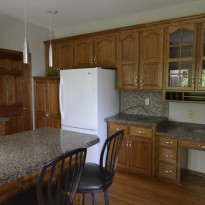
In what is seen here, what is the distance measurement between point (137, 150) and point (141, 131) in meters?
0.31

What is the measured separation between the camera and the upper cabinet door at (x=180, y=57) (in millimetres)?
2709

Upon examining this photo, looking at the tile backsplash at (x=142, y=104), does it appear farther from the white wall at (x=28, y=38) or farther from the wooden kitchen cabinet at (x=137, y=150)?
the white wall at (x=28, y=38)

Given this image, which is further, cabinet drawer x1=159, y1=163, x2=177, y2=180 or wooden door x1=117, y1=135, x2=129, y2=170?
wooden door x1=117, y1=135, x2=129, y2=170

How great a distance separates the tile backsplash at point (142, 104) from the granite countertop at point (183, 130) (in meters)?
0.25

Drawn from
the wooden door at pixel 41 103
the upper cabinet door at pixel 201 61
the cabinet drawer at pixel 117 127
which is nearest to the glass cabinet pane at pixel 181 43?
the upper cabinet door at pixel 201 61

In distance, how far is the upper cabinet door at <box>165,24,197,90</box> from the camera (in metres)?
2.71

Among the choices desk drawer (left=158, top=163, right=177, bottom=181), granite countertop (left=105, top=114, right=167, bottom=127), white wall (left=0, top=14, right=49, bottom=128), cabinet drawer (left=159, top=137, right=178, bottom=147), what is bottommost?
desk drawer (left=158, top=163, right=177, bottom=181)

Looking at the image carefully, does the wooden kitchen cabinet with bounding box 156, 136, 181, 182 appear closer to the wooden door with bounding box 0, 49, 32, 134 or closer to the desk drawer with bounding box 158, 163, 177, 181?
the desk drawer with bounding box 158, 163, 177, 181

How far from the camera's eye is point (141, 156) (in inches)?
119

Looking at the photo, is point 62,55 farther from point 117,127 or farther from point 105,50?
point 117,127

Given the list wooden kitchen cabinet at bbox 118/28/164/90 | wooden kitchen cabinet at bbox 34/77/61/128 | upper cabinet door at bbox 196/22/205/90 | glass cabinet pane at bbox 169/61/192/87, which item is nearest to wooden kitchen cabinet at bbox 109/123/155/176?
wooden kitchen cabinet at bbox 118/28/164/90

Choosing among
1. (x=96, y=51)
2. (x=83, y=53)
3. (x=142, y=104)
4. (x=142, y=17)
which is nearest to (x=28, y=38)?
(x=83, y=53)

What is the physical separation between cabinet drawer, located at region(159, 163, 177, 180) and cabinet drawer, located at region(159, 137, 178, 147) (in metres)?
0.31

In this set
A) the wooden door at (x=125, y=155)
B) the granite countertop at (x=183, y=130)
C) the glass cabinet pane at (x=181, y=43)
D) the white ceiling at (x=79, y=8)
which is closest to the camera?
the granite countertop at (x=183, y=130)
